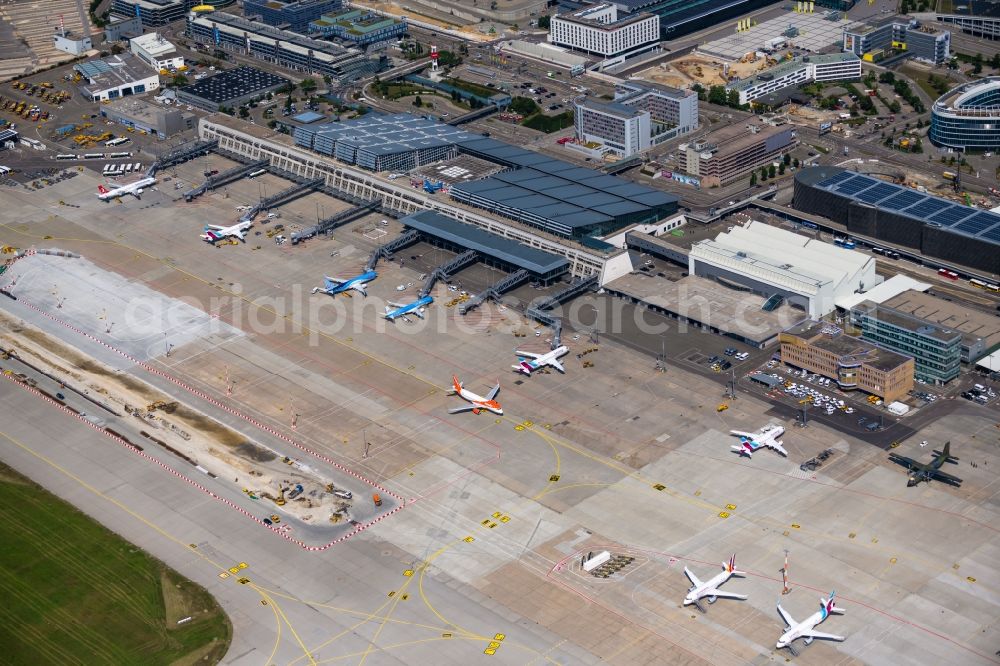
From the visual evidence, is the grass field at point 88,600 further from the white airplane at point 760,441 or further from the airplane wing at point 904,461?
the airplane wing at point 904,461

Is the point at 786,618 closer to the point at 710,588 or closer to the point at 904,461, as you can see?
the point at 710,588

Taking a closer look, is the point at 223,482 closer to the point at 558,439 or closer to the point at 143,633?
the point at 143,633

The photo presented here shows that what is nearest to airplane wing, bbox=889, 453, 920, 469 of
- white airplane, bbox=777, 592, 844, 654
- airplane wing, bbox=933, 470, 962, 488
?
airplane wing, bbox=933, 470, 962, 488

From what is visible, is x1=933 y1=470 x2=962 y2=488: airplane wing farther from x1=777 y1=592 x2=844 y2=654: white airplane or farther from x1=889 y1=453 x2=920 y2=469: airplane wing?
x1=777 y1=592 x2=844 y2=654: white airplane

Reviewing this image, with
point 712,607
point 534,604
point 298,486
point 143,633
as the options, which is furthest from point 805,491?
point 143,633

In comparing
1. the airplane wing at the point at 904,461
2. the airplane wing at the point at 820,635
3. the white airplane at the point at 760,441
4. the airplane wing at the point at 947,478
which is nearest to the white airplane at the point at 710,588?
the airplane wing at the point at 820,635

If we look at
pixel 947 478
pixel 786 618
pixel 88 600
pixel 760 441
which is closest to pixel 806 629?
pixel 786 618
